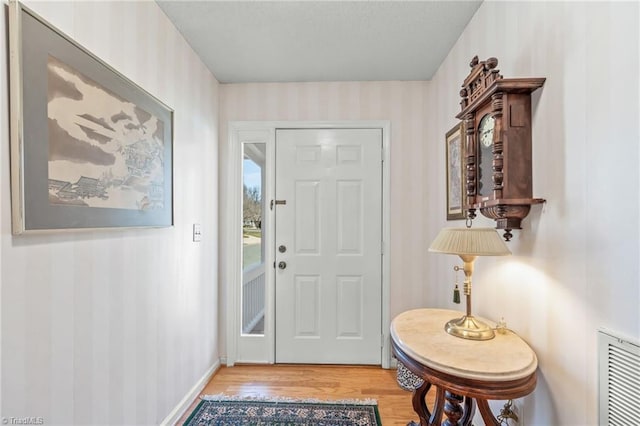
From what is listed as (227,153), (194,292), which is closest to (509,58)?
(227,153)

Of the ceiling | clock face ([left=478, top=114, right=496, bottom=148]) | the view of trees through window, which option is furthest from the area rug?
the ceiling

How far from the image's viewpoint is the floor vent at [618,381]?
805 mm

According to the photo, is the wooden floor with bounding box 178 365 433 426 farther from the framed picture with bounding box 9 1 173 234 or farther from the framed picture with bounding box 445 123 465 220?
A: the framed picture with bounding box 9 1 173 234

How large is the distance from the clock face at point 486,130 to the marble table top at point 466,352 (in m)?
0.83

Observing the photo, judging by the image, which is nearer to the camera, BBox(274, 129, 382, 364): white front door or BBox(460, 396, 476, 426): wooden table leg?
BBox(460, 396, 476, 426): wooden table leg

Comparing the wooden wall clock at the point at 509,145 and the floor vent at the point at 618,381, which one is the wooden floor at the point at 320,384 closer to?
the floor vent at the point at 618,381

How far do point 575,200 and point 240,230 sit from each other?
2.25 metres

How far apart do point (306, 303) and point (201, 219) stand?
3.63ft

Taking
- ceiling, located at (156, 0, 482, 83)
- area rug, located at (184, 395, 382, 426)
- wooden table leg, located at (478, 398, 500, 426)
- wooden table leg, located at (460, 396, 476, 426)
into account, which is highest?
ceiling, located at (156, 0, 482, 83)

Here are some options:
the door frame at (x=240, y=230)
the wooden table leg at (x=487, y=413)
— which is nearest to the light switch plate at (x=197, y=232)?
the door frame at (x=240, y=230)

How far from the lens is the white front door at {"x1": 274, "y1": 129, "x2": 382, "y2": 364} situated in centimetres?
258

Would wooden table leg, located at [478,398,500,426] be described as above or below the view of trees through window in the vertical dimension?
below

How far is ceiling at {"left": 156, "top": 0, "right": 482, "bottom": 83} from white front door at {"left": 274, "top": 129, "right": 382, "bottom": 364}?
0.50 m

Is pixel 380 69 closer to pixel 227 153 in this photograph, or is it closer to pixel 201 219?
pixel 227 153
